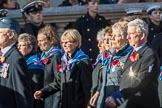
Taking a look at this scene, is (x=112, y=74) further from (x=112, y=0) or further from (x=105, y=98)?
(x=112, y=0)

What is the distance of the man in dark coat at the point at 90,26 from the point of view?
12.4 metres

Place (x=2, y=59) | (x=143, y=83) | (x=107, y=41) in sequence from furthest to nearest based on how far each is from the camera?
(x=107, y=41) < (x=2, y=59) < (x=143, y=83)

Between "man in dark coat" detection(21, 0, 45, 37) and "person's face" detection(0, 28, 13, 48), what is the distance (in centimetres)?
395

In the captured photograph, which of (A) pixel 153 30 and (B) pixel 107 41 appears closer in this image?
(B) pixel 107 41

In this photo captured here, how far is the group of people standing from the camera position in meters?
7.88

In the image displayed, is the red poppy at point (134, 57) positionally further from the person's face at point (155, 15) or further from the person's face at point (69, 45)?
the person's face at point (155, 15)

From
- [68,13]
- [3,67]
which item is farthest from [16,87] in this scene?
[68,13]

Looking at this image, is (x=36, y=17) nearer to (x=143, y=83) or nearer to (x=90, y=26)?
(x=90, y=26)

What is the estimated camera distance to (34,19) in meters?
12.3

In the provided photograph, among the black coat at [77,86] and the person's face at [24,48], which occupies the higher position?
the person's face at [24,48]

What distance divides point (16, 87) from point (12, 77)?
0.43ft

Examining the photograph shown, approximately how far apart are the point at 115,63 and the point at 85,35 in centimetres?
382

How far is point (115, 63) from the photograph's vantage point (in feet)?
28.5

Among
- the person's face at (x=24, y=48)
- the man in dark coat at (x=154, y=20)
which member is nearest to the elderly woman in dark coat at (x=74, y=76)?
the person's face at (x=24, y=48)
